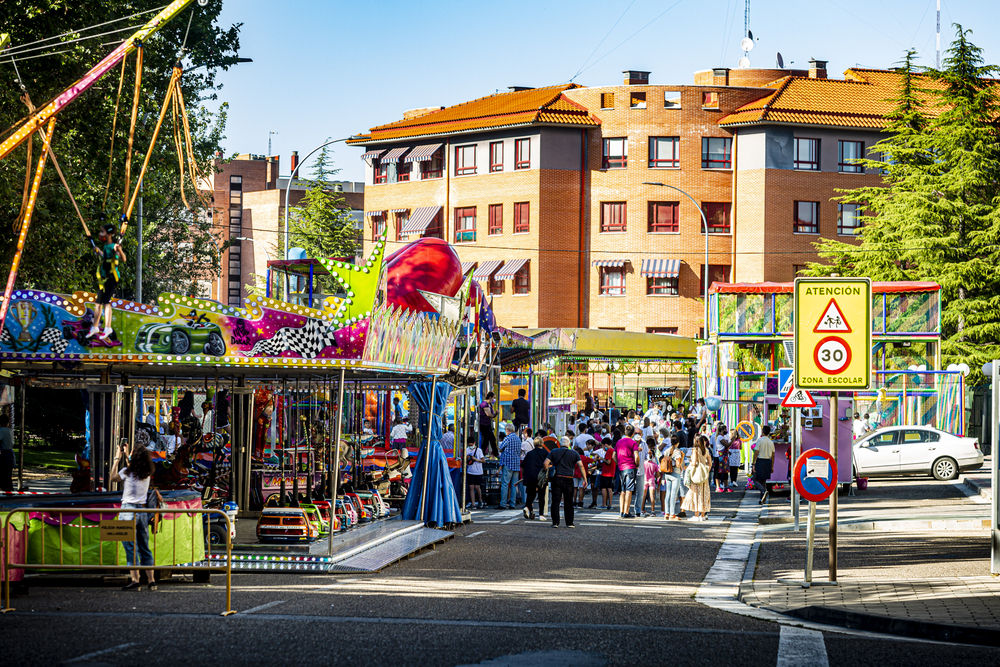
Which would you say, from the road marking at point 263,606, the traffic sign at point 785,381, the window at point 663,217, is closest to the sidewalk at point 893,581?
the traffic sign at point 785,381

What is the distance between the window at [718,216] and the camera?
62.1m

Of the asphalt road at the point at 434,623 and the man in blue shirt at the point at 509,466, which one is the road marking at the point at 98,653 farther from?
the man in blue shirt at the point at 509,466

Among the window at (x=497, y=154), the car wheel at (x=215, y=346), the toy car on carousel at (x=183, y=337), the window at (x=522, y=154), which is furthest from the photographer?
the window at (x=497, y=154)

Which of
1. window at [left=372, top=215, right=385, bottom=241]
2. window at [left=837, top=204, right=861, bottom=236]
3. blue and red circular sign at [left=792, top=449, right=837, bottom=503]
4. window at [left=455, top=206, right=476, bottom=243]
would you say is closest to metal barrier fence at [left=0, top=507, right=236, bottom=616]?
blue and red circular sign at [left=792, top=449, right=837, bottom=503]

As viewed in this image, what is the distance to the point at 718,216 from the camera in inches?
2450

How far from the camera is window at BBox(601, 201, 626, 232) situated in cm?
6281

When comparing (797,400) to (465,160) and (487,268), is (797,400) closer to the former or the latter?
(487,268)

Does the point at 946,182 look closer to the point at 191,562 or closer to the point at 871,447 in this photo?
the point at 871,447

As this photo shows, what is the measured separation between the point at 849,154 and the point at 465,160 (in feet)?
68.2

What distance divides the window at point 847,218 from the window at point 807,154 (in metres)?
2.59

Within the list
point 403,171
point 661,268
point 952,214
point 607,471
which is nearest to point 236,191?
point 403,171

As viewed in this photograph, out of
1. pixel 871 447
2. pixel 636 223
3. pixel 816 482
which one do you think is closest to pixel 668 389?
pixel 636 223

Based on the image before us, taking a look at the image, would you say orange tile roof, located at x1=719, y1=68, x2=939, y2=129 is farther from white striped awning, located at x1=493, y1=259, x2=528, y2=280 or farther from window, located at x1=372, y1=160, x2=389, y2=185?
window, located at x1=372, y1=160, x2=389, y2=185

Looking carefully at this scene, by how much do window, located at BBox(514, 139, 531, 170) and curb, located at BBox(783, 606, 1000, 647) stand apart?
172 ft
